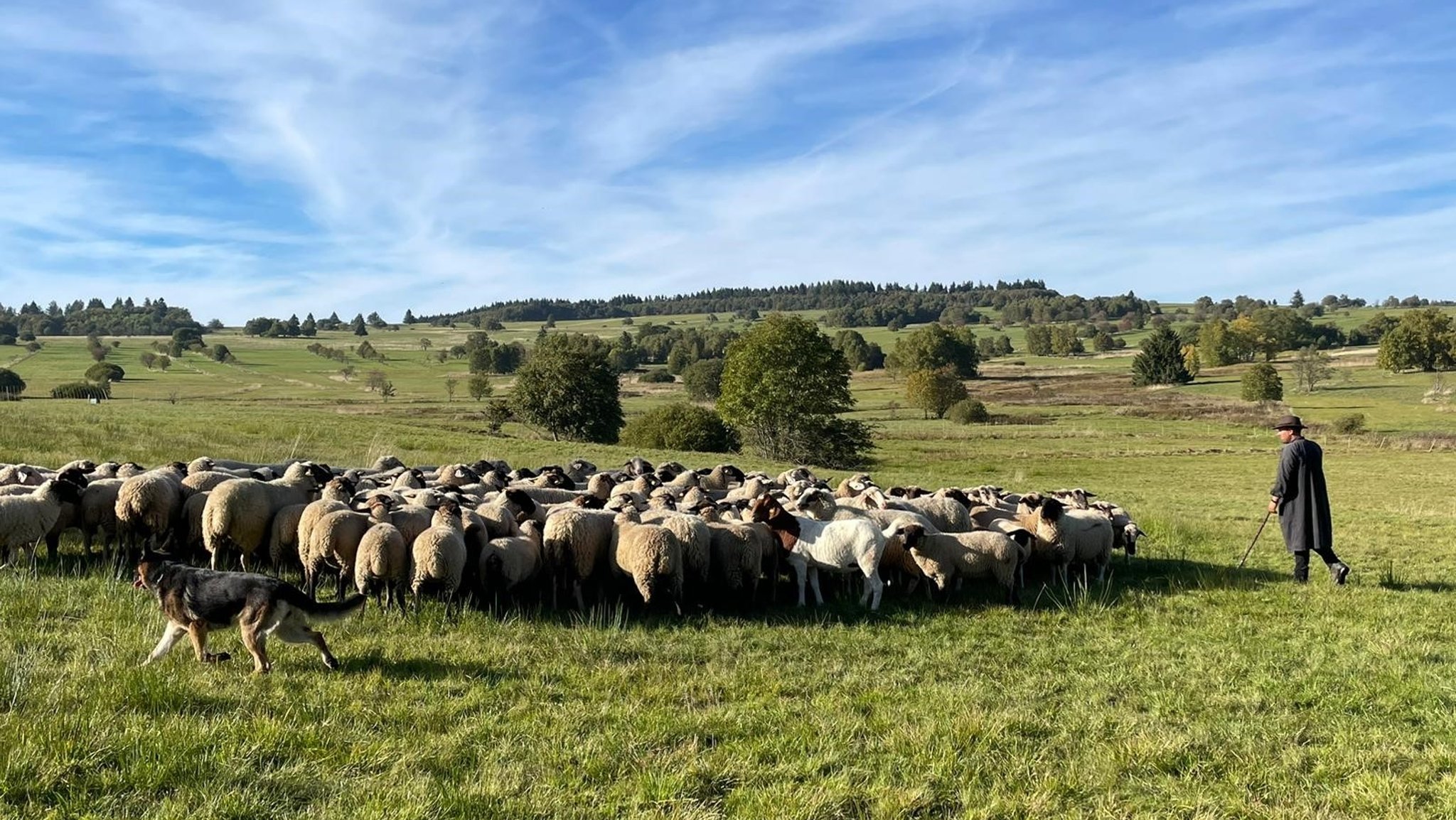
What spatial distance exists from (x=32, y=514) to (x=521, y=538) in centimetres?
613

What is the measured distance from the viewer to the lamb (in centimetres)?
1144

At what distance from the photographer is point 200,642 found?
7066 mm

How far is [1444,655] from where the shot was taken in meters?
8.88

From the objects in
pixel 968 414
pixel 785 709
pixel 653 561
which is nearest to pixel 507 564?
pixel 653 561

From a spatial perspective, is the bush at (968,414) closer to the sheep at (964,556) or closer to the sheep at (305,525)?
the sheep at (964,556)

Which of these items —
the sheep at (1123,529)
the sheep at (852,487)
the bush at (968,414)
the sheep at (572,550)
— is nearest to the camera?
the sheep at (572,550)

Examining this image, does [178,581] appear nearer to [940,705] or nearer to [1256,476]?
[940,705]

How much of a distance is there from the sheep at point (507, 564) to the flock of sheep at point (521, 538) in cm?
2

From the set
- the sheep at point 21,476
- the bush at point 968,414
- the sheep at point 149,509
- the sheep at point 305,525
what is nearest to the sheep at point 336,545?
the sheep at point 305,525

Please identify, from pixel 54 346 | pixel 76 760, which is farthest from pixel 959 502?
pixel 54 346

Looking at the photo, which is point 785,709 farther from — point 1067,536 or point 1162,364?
point 1162,364

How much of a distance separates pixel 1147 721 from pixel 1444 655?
4.43 metres

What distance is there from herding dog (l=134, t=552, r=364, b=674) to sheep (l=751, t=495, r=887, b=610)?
5889mm

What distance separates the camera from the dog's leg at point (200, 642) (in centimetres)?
702
